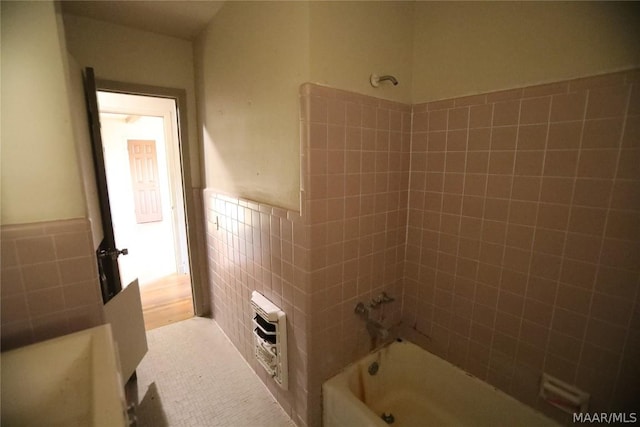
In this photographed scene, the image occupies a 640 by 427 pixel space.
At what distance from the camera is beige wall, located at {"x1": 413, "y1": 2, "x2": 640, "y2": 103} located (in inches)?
36.4

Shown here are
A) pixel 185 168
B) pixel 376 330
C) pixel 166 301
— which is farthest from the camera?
pixel 166 301

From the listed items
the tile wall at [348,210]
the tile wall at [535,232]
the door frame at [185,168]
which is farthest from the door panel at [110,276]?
the tile wall at [535,232]

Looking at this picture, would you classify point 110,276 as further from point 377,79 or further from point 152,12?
point 377,79

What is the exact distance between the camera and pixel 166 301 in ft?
8.92

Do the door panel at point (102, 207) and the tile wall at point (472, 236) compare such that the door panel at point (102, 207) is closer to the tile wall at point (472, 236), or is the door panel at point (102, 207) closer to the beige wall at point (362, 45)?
the tile wall at point (472, 236)

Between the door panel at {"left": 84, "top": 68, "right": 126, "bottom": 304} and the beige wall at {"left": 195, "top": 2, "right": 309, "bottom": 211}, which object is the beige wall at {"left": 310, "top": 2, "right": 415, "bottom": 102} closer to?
the beige wall at {"left": 195, "top": 2, "right": 309, "bottom": 211}

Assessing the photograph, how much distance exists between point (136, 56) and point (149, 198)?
475 centimetres

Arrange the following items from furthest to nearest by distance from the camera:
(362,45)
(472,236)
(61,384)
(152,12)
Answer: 1. (152,12)
2. (472,236)
3. (362,45)
4. (61,384)

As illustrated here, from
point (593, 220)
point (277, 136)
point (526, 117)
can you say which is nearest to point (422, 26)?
point (526, 117)

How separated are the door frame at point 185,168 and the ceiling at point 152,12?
0.39 metres

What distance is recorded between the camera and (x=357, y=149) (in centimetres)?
129

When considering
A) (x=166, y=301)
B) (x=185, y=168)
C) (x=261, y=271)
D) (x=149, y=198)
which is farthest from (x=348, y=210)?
(x=149, y=198)

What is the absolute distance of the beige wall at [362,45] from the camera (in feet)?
3.65

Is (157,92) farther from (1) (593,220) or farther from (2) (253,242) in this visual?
(1) (593,220)
